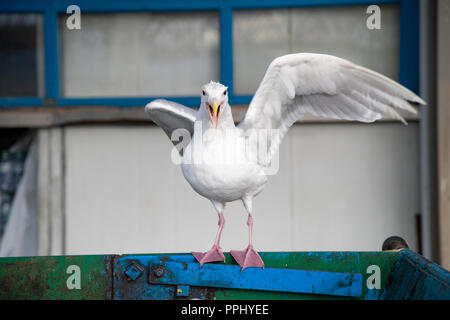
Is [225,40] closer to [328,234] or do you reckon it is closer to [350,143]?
[350,143]

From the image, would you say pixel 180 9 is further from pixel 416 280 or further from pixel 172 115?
pixel 416 280

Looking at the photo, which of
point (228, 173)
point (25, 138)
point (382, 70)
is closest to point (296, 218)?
point (382, 70)

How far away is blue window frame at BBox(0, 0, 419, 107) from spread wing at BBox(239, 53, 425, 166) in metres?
1.27

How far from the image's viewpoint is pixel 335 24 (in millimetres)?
3484

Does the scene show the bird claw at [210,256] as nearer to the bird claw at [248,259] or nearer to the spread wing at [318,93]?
the bird claw at [248,259]

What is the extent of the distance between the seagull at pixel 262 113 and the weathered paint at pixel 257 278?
5cm

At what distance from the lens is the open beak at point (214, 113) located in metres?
1.83

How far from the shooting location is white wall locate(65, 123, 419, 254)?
11.3 feet

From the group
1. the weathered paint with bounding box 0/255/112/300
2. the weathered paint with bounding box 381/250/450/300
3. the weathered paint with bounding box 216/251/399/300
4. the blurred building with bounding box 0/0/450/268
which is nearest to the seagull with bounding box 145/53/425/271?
the weathered paint with bounding box 216/251/399/300

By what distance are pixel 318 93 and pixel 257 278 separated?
33.0 inches

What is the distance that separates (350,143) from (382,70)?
1.82ft

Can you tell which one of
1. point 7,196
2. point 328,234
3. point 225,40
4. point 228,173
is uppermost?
point 225,40

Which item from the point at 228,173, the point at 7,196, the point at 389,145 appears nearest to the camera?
the point at 228,173

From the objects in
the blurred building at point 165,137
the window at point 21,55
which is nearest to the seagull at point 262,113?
the blurred building at point 165,137
